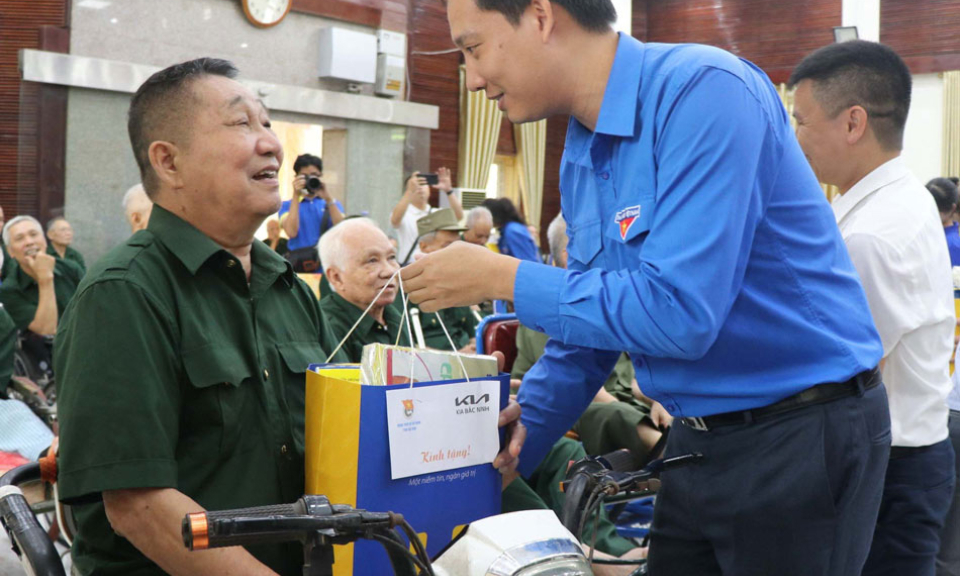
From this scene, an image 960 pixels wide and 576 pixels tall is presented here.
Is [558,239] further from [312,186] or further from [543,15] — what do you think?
[543,15]

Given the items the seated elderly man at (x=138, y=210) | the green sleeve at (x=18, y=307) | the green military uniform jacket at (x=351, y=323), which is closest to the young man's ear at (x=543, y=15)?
the green military uniform jacket at (x=351, y=323)

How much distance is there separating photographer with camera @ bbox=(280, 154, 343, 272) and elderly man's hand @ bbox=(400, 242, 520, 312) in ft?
19.1

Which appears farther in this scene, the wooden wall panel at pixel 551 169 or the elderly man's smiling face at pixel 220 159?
the wooden wall panel at pixel 551 169

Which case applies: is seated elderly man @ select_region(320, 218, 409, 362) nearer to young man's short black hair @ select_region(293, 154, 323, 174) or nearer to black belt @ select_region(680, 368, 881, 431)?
black belt @ select_region(680, 368, 881, 431)

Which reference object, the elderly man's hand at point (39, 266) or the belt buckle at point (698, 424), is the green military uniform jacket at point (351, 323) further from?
the elderly man's hand at point (39, 266)

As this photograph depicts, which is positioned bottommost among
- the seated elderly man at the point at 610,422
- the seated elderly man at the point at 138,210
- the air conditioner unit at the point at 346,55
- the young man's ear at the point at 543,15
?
the seated elderly man at the point at 610,422

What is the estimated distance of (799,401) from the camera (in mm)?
1329

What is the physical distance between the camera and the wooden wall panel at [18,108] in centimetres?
760

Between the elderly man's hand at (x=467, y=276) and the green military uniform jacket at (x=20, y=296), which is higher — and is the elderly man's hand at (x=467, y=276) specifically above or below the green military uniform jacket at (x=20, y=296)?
above

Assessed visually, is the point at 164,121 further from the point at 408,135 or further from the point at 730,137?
Answer: the point at 408,135

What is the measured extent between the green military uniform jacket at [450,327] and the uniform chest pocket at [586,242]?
3112 millimetres

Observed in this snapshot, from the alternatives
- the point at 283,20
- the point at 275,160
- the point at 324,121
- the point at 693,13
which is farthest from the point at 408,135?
the point at 275,160

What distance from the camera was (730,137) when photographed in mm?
1210

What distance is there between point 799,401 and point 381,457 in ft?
2.02
